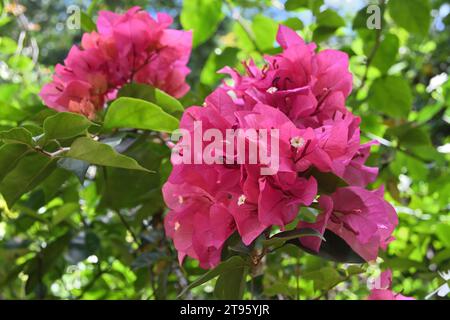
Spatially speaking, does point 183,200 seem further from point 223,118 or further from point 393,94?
point 393,94

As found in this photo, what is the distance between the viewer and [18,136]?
1.87 feet

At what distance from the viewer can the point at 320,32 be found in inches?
38.9

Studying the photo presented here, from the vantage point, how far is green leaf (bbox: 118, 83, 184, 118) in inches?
27.9

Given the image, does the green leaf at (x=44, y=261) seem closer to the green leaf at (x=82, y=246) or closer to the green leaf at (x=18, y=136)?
the green leaf at (x=82, y=246)

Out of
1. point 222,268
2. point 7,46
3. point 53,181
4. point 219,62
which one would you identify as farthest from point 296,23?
point 7,46

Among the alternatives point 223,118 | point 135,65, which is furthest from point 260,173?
point 135,65

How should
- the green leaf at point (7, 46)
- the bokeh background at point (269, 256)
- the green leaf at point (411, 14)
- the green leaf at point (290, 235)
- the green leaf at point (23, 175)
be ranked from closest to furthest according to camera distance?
1. the green leaf at point (290, 235)
2. the green leaf at point (23, 175)
3. the bokeh background at point (269, 256)
4. the green leaf at point (411, 14)
5. the green leaf at point (7, 46)

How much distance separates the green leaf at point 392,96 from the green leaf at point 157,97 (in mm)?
468

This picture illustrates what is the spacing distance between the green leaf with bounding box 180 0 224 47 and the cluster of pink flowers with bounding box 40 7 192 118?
23cm

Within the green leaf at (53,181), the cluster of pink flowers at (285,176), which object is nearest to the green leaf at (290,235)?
the cluster of pink flowers at (285,176)

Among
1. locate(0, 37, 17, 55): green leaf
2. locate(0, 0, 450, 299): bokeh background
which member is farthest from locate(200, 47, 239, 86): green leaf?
locate(0, 37, 17, 55): green leaf

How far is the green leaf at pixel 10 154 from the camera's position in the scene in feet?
1.90

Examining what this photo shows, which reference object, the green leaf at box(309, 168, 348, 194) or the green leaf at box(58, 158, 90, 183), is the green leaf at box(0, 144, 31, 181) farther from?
the green leaf at box(309, 168, 348, 194)

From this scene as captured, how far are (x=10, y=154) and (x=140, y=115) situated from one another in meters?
0.14
